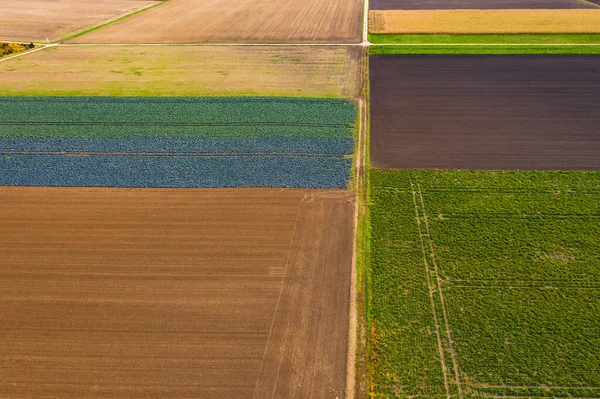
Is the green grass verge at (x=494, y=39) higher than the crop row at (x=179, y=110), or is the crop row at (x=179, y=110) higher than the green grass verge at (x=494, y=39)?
the green grass verge at (x=494, y=39)

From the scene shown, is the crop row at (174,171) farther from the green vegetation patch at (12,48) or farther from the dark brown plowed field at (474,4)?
the dark brown plowed field at (474,4)

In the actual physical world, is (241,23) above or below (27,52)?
above

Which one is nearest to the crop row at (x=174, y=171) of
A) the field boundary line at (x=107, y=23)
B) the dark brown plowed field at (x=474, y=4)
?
the field boundary line at (x=107, y=23)

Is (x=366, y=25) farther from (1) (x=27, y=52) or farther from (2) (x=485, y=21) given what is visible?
(1) (x=27, y=52)

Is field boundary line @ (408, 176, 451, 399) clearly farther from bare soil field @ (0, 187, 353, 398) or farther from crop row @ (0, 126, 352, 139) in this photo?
crop row @ (0, 126, 352, 139)

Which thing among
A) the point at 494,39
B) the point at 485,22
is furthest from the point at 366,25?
the point at 494,39
